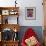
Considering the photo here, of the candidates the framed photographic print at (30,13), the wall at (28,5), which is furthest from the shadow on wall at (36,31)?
the framed photographic print at (30,13)

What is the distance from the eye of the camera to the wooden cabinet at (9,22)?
5.72 m

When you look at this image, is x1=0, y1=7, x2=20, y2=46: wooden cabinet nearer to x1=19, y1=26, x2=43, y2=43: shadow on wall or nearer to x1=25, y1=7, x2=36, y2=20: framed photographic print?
x1=19, y1=26, x2=43, y2=43: shadow on wall

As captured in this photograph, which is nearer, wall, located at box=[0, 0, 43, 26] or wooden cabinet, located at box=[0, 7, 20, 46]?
wooden cabinet, located at box=[0, 7, 20, 46]

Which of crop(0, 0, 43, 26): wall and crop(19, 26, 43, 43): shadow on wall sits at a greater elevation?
crop(0, 0, 43, 26): wall

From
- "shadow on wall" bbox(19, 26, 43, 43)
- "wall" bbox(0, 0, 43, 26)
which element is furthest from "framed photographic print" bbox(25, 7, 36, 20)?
"shadow on wall" bbox(19, 26, 43, 43)

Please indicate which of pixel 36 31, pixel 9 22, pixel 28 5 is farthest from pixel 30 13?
pixel 9 22

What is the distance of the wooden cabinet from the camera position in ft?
18.8

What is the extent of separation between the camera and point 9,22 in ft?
19.4

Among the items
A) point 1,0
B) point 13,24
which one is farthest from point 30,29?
point 1,0

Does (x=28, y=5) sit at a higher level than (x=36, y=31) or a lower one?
higher

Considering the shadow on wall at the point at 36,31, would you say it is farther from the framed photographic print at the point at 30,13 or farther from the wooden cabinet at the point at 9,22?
the framed photographic print at the point at 30,13

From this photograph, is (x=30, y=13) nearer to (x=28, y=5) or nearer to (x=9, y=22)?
(x=28, y=5)

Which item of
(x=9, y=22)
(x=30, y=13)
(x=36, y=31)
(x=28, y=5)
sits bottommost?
(x=36, y=31)

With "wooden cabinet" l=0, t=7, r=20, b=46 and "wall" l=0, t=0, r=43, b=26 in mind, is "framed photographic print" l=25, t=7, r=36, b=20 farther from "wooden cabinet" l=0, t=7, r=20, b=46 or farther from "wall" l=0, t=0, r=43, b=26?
"wooden cabinet" l=0, t=7, r=20, b=46
